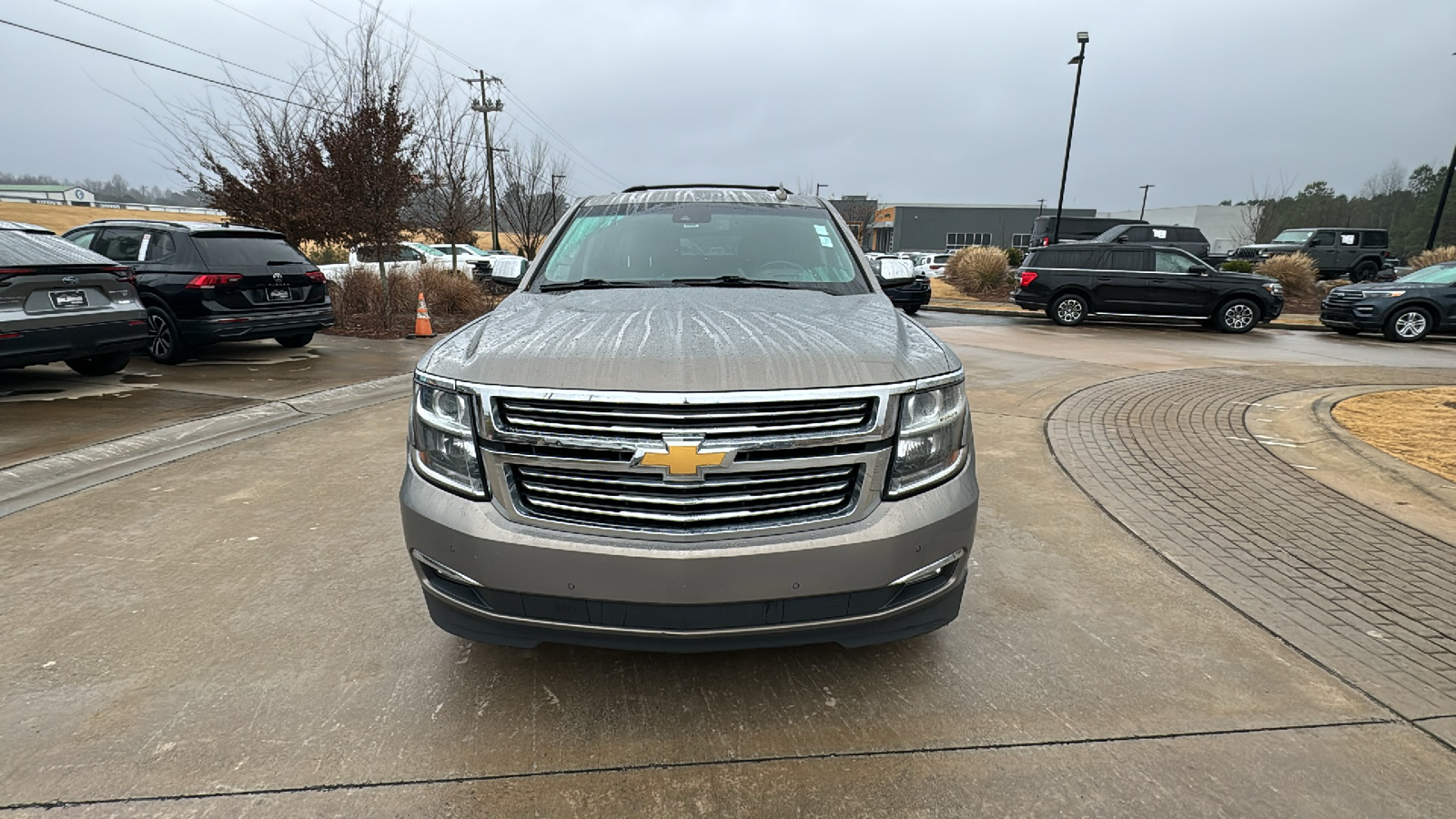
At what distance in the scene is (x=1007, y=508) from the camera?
429 centimetres

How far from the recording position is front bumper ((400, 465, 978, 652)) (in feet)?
6.57

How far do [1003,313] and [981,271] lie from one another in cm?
430

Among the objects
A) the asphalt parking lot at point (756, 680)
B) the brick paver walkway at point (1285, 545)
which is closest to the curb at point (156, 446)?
the asphalt parking lot at point (756, 680)

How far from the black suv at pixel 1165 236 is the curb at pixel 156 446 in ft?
65.7

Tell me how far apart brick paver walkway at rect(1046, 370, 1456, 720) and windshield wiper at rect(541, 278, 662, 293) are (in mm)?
3002

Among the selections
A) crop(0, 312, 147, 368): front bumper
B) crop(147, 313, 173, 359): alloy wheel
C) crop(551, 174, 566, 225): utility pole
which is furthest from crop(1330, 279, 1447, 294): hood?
crop(551, 174, 566, 225): utility pole

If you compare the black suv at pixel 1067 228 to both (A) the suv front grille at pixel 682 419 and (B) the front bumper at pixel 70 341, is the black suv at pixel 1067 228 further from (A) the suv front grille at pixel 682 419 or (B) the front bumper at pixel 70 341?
(A) the suv front grille at pixel 682 419

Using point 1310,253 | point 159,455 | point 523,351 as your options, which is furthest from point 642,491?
point 1310,253

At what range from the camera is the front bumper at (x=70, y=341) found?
580 cm

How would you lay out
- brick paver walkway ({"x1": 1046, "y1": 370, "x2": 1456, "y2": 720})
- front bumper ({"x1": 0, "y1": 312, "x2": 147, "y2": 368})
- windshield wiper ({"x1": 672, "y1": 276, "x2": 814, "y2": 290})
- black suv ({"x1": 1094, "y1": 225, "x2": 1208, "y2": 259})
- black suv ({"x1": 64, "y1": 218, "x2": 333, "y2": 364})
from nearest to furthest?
brick paver walkway ({"x1": 1046, "y1": 370, "x2": 1456, "y2": 720}), windshield wiper ({"x1": 672, "y1": 276, "x2": 814, "y2": 290}), front bumper ({"x1": 0, "y1": 312, "x2": 147, "y2": 368}), black suv ({"x1": 64, "y1": 218, "x2": 333, "y2": 364}), black suv ({"x1": 1094, "y1": 225, "x2": 1208, "y2": 259})

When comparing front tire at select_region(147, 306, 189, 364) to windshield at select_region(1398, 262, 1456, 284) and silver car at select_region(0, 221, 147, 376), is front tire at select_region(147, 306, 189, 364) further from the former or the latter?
windshield at select_region(1398, 262, 1456, 284)

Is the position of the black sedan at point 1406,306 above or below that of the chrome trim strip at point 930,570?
above

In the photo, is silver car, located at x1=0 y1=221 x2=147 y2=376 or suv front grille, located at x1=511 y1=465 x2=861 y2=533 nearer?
suv front grille, located at x1=511 y1=465 x2=861 y2=533

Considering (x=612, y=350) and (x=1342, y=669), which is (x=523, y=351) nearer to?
(x=612, y=350)
